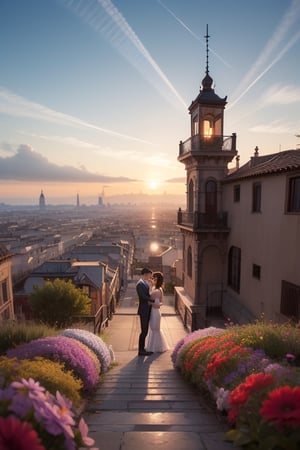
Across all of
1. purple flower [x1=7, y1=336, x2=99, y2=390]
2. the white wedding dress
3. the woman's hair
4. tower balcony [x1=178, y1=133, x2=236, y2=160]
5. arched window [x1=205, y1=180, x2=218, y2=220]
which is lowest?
the white wedding dress

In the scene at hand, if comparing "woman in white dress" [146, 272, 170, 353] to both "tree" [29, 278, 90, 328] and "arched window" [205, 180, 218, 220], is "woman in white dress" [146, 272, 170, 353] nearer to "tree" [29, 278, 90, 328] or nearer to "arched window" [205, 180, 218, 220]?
"tree" [29, 278, 90, 328]

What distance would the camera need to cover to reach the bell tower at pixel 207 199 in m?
17.3

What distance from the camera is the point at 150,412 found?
4938 mm

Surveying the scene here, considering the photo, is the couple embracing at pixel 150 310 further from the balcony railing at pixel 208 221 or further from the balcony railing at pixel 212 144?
the balcony railing at pixel 212 144

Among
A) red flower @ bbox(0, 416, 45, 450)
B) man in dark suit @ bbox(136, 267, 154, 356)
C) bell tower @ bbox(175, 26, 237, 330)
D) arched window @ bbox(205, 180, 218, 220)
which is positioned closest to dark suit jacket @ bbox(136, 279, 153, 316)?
man in dark suit @ bbox(136, 267, 154, 356)

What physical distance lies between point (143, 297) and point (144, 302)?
23cm

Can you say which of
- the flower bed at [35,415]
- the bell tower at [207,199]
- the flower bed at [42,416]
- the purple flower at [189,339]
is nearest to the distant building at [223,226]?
the bell tower at [207,199]

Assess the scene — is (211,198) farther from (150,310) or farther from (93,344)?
(93,344)

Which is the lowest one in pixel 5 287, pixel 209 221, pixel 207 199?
pixel 5 287

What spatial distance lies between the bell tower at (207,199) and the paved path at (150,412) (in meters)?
9.48

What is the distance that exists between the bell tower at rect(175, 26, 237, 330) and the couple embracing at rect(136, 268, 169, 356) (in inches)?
332

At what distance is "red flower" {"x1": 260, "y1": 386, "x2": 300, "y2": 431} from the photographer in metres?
2.55

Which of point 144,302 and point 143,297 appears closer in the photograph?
point 143,297

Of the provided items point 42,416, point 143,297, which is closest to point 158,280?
point 143,297
